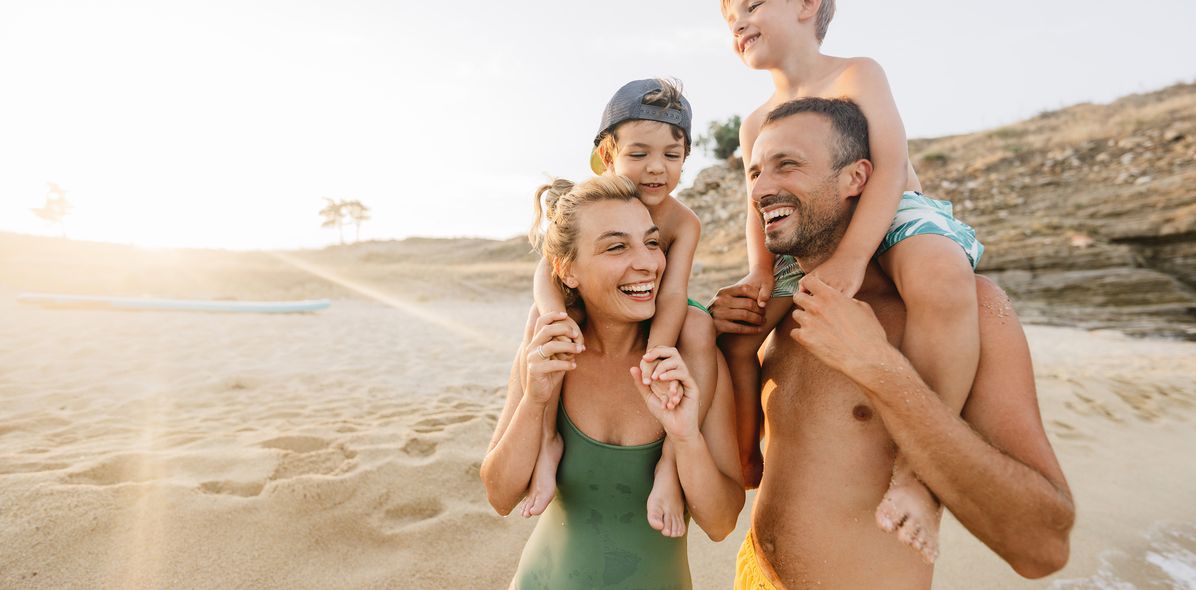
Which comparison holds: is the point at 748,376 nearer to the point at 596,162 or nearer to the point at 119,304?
the point at 596,162

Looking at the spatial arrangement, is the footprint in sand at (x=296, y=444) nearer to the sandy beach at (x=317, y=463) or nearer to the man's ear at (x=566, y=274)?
the sandy beach at (x=317, y=463)

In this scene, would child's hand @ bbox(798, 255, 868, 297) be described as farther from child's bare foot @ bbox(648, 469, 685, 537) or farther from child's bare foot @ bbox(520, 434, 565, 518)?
child's bare foot @ bbox(520, 434, 565, 518)

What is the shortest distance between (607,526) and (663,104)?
7.84ft

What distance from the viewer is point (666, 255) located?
10.5ft

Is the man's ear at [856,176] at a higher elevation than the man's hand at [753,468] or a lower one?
higher

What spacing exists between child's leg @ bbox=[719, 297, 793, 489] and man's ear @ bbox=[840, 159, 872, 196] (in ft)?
1.66

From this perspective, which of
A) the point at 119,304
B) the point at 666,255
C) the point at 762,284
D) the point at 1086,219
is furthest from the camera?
the point at 1086,219

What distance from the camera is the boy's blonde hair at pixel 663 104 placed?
11.0 ft

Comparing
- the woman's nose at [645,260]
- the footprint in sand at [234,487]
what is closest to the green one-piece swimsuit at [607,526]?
the woman's nose at [645,260]

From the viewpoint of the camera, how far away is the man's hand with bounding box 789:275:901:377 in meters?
1.70

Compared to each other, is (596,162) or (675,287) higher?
(596,162)

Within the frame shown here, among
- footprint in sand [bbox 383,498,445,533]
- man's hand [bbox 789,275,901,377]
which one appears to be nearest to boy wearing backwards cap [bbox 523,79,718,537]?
man's hand [bbox 789,275,901,377]

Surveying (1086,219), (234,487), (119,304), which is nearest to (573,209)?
(234,487)

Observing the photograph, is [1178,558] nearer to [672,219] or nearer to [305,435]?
[672,219]
